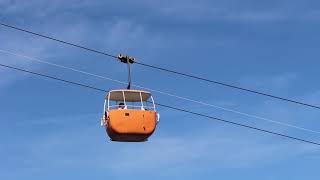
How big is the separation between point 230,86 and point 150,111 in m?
3.74

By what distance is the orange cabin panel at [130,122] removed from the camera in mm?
36281

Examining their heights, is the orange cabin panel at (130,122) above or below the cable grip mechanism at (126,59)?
below

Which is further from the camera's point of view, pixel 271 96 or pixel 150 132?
pixel 271 96

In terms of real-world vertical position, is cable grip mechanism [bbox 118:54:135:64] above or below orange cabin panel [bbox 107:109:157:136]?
above

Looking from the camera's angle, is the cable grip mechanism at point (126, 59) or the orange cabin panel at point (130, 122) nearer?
the orange cabin panel at point (130, 122)

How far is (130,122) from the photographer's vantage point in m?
36.4

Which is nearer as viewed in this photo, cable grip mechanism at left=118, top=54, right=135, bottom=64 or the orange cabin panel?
the orange cabin panel

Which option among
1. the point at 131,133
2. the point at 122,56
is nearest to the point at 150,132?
the point at 131,133

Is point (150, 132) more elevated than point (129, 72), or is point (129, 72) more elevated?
point (129, 72)

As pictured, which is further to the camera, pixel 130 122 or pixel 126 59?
pixel 126 59

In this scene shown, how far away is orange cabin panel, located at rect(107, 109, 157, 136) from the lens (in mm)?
36281

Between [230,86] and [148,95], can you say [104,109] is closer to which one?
[148,95]

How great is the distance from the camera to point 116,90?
122 feet

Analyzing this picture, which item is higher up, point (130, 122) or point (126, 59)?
point (126, 59)
